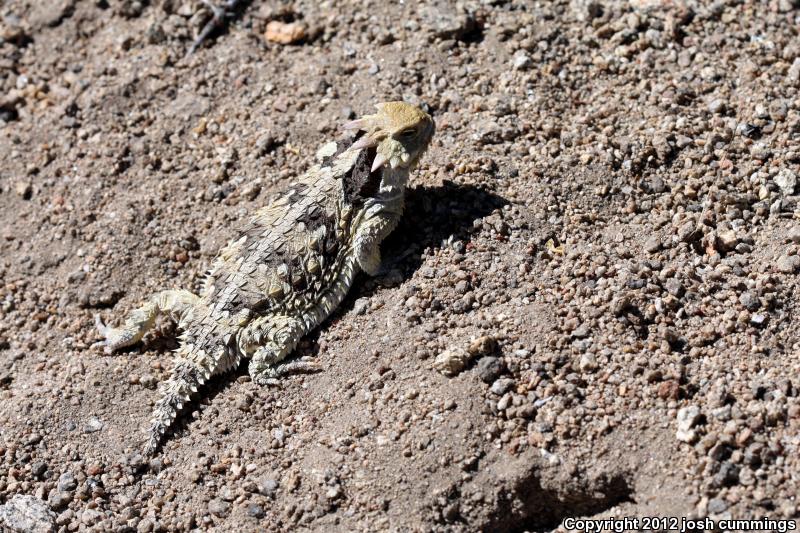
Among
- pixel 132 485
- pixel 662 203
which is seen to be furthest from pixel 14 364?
pixel 662 203

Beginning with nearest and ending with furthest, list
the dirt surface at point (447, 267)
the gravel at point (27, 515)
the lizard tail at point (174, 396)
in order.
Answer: the dirt surface at point (447, 267), the gravel at point (27, 515), the lizard tail at point (174, 396)

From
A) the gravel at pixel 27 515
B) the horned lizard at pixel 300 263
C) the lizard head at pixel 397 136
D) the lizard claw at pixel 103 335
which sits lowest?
the gravel at pixel 27 515

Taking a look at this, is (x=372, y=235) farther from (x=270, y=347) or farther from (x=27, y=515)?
(x=27, y=515)

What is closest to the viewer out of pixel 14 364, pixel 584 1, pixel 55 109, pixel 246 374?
pixel 246 374

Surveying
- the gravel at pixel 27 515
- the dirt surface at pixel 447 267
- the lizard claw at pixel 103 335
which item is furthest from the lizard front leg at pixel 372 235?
the gravel at pixel 27 515

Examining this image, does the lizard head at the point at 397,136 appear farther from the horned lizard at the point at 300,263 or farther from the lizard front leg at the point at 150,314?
the lizard front leg at the point at 150,314

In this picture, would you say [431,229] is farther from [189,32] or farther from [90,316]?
[189,32]

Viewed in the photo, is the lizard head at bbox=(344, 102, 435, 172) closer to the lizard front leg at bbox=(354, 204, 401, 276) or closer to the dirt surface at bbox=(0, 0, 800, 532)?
the lizard front leg at bbox=(354, 204, 401, 276)
